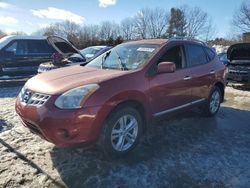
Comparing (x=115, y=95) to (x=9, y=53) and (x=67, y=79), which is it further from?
(x=9, y=53)

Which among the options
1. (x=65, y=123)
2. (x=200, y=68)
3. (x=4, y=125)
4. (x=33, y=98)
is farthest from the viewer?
(x=200, y=68)

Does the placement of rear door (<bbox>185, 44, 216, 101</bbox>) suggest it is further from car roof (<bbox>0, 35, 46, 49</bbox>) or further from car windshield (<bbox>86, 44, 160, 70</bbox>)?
car roof (<bbox>0, 35, 46, 49</bbox>)

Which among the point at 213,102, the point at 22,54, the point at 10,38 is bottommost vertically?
the point at 213,102

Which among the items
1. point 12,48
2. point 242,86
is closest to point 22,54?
point 12,48

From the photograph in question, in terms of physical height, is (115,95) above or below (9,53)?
below

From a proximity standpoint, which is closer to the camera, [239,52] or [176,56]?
[176,56]

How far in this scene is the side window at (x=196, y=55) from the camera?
6031 mm

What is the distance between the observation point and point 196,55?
6285mm

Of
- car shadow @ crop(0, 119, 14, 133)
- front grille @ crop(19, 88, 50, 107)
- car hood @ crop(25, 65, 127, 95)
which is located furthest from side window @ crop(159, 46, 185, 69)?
car shadow @ crop(0, 119, 14, 133)

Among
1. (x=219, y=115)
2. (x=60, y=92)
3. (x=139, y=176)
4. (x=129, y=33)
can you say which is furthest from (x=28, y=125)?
(x=129, y=33)

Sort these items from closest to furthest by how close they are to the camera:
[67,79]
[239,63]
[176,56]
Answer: [67,79] < [176,56] < [239,63]

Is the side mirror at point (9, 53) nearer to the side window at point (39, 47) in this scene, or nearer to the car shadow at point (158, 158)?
the side window at point (39, 47)

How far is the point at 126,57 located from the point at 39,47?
6.91 m

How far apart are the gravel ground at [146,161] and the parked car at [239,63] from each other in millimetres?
5420
